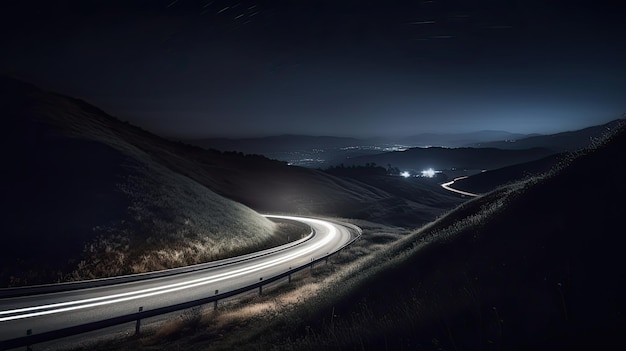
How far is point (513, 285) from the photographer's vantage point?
21.3 feet

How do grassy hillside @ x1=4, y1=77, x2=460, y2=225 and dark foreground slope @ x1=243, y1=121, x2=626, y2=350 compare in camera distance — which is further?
grassy hillside @ x1=4, y1=77, x2=460, y2=225

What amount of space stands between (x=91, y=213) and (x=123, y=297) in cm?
1373

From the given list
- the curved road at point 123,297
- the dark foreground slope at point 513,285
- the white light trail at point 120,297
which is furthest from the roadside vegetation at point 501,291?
the white light trail at point 120,297

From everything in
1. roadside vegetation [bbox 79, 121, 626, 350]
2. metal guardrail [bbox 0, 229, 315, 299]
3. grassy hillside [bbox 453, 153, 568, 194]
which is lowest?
grassy hillside [bbox 453, 153, 568, 194]

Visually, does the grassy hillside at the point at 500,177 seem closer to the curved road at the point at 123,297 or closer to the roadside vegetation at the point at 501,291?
the curved road at the point at 123,297

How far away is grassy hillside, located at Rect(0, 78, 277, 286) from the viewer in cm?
2209

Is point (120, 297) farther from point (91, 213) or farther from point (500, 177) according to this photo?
point (500, 177)

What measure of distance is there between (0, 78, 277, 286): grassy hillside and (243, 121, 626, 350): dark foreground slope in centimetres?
1814

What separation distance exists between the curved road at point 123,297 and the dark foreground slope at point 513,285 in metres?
8.35

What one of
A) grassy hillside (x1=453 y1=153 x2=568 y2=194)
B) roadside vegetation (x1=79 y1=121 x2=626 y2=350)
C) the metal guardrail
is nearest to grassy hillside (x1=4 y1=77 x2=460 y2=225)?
the metal guardrail

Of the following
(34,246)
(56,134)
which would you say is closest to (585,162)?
(34,246)

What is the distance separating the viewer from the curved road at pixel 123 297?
41.7ft

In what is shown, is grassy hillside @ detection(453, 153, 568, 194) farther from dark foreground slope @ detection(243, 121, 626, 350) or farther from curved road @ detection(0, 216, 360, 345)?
dark foreground slope @ detection(243, 121, 626, 350)

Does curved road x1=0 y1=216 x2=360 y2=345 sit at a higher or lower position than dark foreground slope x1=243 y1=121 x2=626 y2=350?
lower
